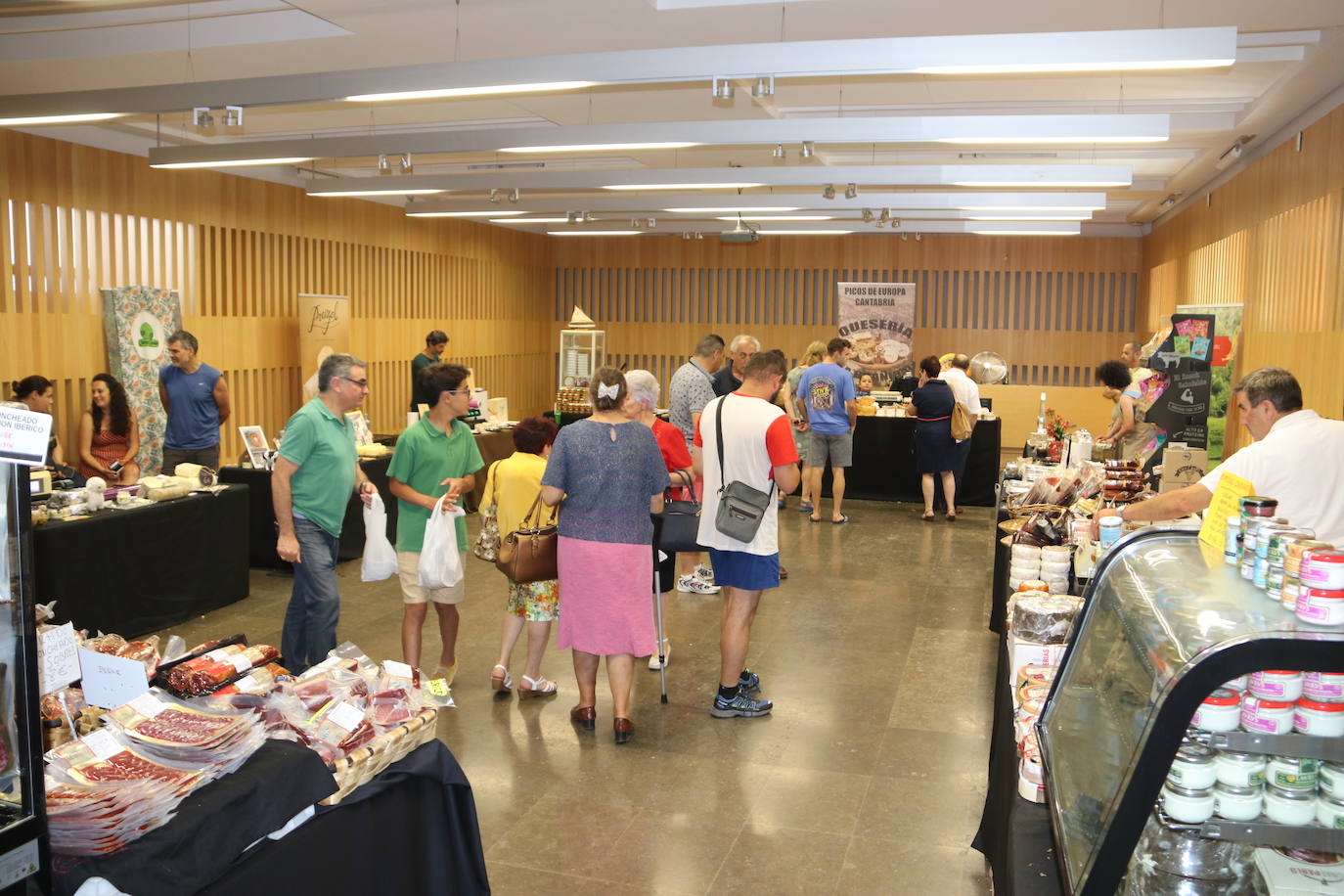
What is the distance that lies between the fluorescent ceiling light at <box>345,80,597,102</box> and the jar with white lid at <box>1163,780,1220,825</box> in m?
3.87

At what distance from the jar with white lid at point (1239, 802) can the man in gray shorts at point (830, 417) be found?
328 inches

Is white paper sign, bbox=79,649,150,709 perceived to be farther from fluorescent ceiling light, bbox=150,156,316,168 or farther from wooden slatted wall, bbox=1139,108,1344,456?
wooden slatted wall, bbox=1139,108,1344,456

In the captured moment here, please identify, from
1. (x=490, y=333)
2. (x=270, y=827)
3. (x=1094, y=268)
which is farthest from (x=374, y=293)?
(x=270, y=827)

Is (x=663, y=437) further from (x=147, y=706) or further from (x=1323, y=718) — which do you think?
(x=1323, y=718)

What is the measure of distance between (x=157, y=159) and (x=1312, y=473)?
766cm

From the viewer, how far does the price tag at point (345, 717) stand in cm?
276

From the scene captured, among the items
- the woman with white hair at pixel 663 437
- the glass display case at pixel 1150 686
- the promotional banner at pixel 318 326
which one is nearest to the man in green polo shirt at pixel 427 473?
the woman with white hair at pixel 663 437

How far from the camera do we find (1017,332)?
1789cm

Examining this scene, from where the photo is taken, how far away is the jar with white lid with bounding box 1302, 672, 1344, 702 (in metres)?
1.88

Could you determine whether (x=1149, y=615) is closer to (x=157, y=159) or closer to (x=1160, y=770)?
(x=1160, y=770)

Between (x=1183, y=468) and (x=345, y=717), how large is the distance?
6.23 metres

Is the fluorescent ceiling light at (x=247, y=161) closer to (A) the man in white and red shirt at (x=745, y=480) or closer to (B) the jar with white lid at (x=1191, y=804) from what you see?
(A) the man in white and red shirt at (x=745, y=480)

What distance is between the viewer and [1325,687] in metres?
1.88

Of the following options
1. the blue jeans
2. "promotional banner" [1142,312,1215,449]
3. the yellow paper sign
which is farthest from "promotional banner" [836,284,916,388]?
the yellow paper sign
